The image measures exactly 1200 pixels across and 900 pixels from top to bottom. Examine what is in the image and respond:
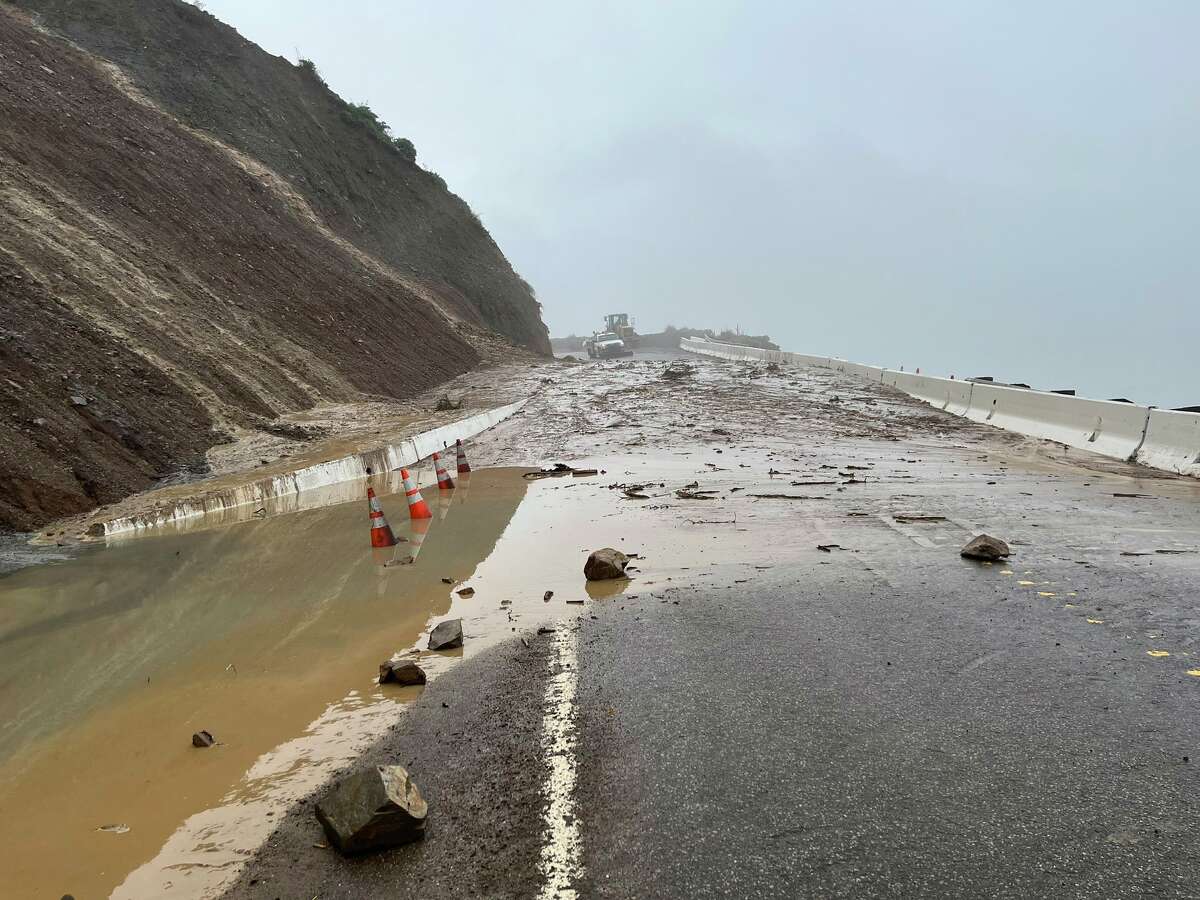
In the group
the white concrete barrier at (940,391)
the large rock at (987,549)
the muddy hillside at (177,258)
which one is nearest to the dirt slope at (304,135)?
the muddy hillside at (177,258)

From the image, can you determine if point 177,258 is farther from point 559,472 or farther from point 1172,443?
point 1172,443

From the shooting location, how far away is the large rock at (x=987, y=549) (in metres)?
7.11

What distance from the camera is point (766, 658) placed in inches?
201

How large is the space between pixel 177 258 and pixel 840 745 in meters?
20.4

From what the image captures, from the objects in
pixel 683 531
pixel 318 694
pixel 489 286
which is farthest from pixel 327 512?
pixel 489 286

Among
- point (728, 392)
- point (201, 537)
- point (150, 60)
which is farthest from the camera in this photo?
point (150, 60)

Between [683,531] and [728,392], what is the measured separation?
16300 mm

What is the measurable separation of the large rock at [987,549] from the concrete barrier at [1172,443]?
5.87 m

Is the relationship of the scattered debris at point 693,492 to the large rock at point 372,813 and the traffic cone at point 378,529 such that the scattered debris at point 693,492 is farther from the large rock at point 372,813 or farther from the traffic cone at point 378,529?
the large rock at point 372,813

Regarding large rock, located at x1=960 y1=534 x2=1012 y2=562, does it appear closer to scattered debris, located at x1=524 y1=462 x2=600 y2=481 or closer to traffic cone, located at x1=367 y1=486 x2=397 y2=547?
traffic cone, located at x1=367 y1=486 x2=397 y2=547

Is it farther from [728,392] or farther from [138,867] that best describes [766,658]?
[728,392]

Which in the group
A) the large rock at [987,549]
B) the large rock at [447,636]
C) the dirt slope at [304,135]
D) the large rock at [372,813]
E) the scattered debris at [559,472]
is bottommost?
the scattered debris at [559,472]

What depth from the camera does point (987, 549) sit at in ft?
23.4

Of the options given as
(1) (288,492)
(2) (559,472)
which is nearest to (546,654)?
(1) (288,492)
